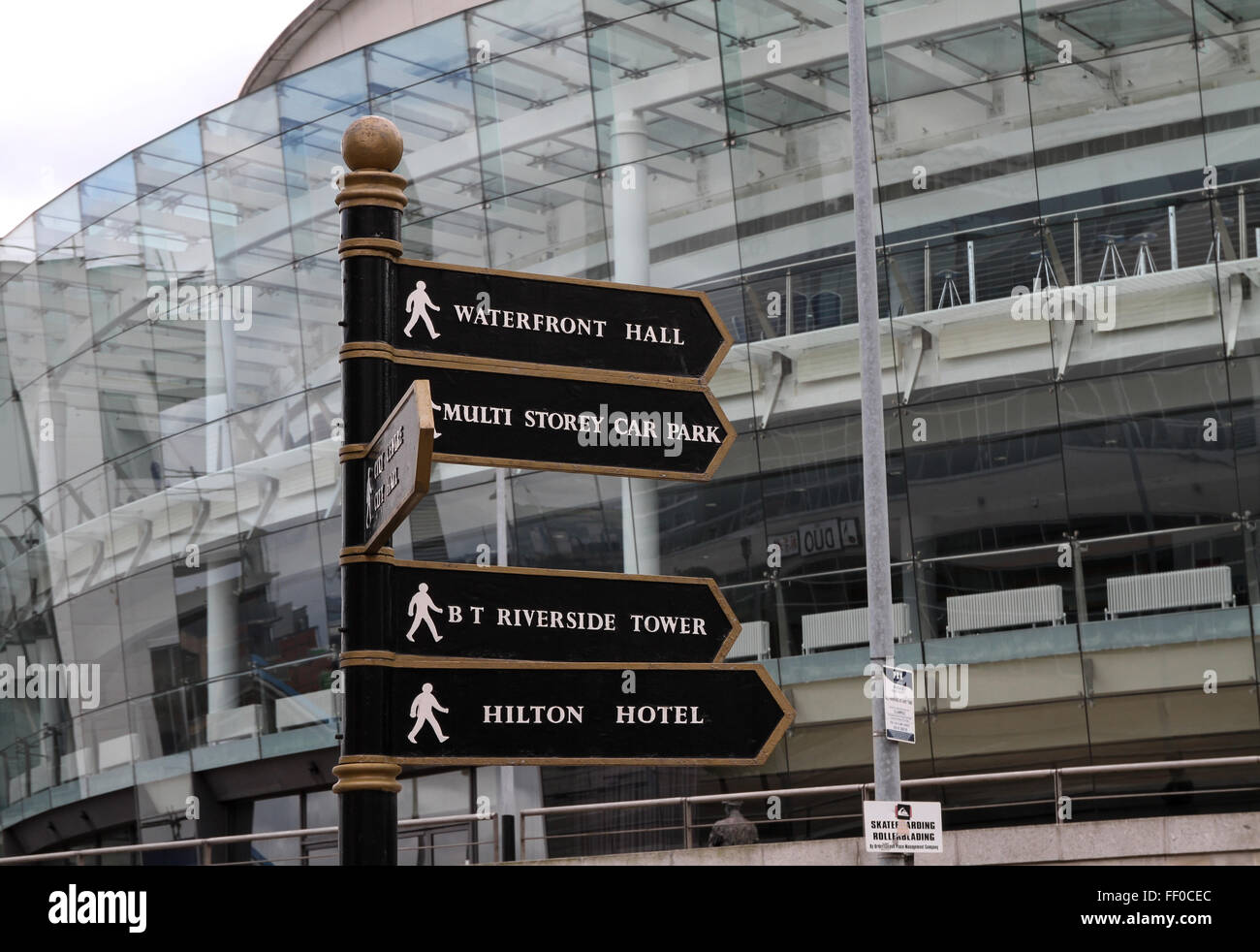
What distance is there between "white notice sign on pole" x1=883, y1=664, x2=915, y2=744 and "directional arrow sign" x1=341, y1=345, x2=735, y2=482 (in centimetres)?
845

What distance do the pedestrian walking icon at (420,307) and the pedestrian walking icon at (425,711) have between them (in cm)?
129

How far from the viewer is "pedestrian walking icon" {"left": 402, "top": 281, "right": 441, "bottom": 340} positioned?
20.7ft

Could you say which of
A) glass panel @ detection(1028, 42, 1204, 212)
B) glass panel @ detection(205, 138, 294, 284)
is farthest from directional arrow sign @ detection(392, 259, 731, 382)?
glass panel @ detection(205, 138, 294, 284)

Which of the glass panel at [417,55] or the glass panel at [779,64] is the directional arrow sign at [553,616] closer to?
the glass panel at [779,64]

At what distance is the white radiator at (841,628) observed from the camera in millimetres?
25562

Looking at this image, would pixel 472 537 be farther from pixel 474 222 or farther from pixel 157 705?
pixel 157 705

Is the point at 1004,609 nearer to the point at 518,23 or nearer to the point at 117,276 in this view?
the point at 518,23

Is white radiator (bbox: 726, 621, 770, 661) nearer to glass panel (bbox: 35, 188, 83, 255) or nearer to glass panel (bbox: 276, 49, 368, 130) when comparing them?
glass panel (bbox: 276, 49, 368, 130)

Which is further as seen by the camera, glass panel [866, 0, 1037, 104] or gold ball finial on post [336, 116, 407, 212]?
glass panel [866, 0, 1037, 104]

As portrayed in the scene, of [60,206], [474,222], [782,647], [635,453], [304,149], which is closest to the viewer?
[635,453]

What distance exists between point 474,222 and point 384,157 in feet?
75.5

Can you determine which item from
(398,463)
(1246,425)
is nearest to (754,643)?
(1246,425)

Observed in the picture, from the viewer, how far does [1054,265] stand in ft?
82.1

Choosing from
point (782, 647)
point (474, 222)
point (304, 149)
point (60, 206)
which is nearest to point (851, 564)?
point (782, 647)
